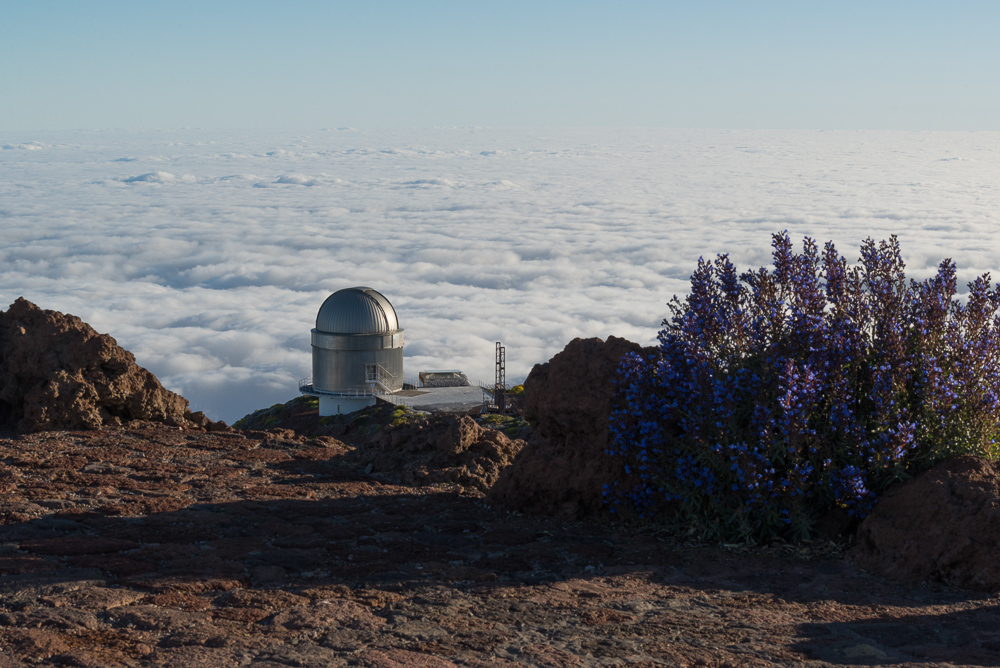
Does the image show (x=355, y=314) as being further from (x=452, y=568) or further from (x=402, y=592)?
(x=402, y=592)

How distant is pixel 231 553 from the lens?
7020mm

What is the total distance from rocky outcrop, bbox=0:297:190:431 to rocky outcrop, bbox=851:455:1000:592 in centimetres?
1051

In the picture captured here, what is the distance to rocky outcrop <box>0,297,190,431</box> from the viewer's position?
42.7 feet

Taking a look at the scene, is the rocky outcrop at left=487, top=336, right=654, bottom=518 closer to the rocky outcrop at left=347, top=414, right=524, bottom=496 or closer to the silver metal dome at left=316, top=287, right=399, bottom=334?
the rocky outcrop at left=347, top=414, right=524, bottom=496

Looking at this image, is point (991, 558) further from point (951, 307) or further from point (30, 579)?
point (30, 579)

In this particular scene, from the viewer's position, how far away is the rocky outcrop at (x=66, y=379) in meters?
13.0

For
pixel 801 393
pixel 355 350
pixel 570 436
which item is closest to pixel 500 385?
pixel 355 350

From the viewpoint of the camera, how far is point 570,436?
31.5ft

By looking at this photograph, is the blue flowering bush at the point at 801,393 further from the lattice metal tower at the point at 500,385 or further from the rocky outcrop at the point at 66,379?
the lattice metal tower at the point at 500,385

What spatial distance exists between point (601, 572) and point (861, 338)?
3.36 m

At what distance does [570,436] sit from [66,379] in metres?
7.83

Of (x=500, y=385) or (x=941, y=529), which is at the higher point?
(x=941, y=529)

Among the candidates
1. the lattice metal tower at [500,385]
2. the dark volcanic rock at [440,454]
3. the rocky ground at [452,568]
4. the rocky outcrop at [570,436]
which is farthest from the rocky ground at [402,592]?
the lattice metal tower at [500,385]

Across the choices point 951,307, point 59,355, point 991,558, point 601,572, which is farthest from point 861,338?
point 59,355
